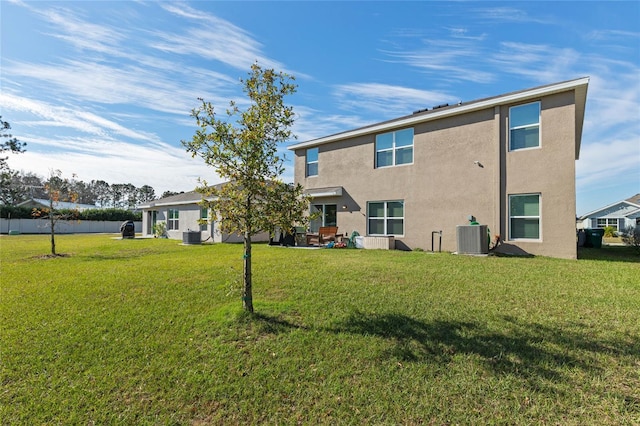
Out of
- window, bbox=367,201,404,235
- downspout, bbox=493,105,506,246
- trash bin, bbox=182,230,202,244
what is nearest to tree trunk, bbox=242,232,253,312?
downspout, bbox=493,105,506,246

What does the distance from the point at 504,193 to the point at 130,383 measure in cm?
1242

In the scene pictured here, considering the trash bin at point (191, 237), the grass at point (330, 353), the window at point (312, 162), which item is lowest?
the grass at point (330, 353)

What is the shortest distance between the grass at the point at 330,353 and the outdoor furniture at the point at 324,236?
8495 millimetres

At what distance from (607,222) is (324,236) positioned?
4124 cm

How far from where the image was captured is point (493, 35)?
1047 cm

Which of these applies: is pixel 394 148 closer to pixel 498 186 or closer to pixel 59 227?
pixel 498 186

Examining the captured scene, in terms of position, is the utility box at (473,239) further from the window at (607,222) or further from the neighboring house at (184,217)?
the window at (607,222)

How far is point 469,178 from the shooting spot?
40.8 feet

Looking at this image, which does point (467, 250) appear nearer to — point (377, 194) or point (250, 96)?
point (377, 194)

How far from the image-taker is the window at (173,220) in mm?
23703

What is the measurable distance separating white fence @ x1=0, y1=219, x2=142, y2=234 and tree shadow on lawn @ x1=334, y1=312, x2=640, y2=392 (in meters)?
40.3

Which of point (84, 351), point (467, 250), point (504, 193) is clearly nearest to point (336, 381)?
point (84, 351)

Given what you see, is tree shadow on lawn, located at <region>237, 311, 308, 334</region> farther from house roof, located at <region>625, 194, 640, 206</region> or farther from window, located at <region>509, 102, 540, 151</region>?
house roof, located at <region>625, 194, 640, 206</region>

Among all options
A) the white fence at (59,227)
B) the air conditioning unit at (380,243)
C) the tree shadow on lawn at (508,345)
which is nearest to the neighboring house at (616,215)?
the air conditioning unit at (380,243)
